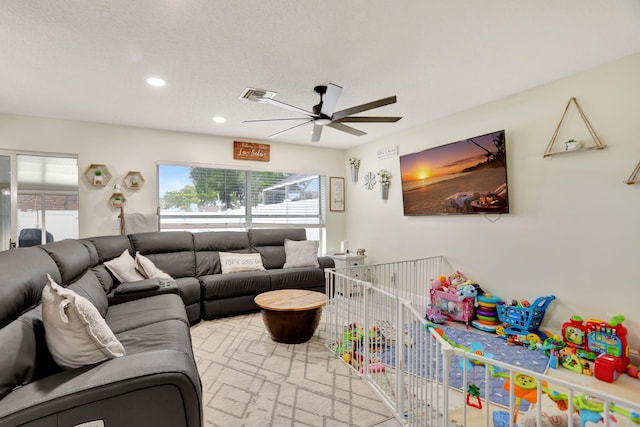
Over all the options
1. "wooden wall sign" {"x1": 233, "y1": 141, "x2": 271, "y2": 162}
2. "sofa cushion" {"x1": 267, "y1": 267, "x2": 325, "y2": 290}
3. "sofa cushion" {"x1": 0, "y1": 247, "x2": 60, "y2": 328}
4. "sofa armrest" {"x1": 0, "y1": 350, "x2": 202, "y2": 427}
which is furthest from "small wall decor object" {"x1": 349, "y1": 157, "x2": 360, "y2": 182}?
"sofa armrest" {"x1": 0, "y1": 350, "x2": 202, "y2": 427}

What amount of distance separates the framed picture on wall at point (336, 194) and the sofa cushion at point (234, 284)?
2.34 m

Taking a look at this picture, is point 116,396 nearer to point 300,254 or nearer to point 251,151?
point 300,254

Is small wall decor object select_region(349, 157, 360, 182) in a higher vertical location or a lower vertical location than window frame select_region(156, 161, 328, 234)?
higher

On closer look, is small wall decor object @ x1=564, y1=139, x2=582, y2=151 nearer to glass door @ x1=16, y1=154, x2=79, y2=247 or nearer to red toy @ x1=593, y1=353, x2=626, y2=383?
red toy @ x1=593, y1=353, x2=626, y2=383

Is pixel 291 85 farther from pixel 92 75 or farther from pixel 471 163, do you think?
pixel 471 163

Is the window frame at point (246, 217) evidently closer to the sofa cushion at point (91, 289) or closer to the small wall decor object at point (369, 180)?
the small wall decor object at point (369, 180)

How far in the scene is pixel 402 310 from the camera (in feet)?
6.28

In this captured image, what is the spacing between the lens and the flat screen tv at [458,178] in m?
3.41

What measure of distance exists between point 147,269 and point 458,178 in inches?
154

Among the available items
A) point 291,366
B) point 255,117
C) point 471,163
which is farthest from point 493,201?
point 255,117

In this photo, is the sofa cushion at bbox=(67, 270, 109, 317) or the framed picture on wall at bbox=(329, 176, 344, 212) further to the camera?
the framed picture on wall at bbox=(329, 176, 344, 212)

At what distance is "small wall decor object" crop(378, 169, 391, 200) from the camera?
495cm

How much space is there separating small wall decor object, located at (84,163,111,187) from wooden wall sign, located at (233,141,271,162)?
1.85 meters

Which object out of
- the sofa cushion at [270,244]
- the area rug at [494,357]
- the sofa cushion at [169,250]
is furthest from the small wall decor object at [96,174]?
the area rug at [494,357]
